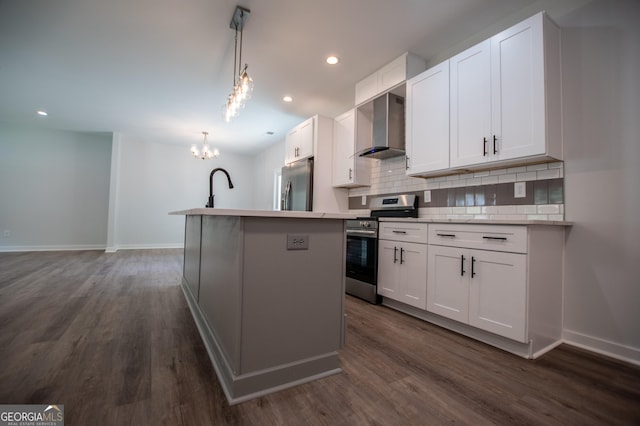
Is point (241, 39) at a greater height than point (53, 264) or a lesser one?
greater

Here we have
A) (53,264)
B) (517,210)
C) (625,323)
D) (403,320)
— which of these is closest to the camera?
(625,323)

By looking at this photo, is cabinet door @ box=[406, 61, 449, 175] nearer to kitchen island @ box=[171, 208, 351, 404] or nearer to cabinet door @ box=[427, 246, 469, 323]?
cabinet door @ box=[427, 246, 469, 323]

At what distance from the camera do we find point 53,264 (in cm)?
452

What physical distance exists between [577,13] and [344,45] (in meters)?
1.82

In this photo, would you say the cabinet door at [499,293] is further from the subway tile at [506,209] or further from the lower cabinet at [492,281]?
the subway tile at [506,209]

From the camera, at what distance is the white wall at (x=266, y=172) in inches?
263

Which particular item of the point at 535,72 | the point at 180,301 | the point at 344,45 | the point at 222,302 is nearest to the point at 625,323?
the point at 535,72

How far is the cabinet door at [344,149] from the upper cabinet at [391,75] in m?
0.35

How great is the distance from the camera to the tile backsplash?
2.11m

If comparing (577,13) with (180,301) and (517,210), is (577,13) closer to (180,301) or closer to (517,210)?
(517,210)

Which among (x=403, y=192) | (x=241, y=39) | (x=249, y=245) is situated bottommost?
(x=249, y=245)

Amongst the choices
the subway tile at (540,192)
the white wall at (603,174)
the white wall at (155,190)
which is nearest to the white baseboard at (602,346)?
the white wall at (603,174)

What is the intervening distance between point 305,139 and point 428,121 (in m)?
2.09

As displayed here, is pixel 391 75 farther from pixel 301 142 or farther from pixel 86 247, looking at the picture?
pixel 86 247
